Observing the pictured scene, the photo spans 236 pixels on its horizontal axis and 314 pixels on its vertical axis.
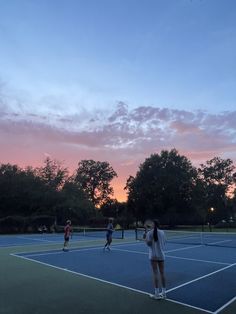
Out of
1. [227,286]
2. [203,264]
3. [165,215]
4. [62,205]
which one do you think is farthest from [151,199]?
[227,286]

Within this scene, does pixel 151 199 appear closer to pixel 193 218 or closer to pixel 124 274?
pixel 193 218

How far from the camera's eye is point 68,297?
934cm

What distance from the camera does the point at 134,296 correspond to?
952cm

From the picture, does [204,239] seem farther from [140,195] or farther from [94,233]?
[140,195]

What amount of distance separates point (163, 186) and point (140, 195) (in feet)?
15.1

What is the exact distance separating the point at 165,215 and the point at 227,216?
15.7 metres

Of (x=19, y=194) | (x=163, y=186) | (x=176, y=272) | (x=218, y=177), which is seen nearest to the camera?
(x=176, y=272)

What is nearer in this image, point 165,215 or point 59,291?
point 59,291

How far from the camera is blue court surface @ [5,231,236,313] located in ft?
31.3

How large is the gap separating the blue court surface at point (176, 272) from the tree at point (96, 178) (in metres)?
84.6

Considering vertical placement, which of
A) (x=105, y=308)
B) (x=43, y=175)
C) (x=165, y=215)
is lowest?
(x=105, y=308)

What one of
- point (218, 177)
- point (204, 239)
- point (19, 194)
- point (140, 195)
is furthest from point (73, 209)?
point (218, 177)

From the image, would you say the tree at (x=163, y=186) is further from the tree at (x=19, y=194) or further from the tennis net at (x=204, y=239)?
the tennis net at (x=204, y=239)

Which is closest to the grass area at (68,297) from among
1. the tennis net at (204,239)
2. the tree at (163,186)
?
the tennis net at (204,239)
